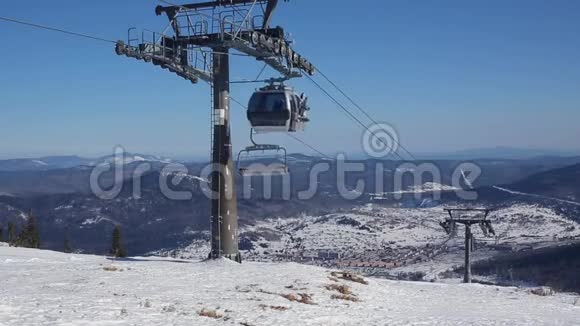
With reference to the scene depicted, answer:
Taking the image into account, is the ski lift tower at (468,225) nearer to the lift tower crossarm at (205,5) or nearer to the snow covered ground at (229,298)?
the snow covered ground at (229,298)

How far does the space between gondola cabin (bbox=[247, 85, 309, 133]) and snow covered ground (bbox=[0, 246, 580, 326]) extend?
228 inches

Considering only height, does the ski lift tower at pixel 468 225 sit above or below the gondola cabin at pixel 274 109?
below

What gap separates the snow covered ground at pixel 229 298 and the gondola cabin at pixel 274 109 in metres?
5.79

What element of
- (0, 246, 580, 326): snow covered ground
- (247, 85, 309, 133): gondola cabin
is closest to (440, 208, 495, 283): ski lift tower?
Answer: (0, 246, 580, 326): snow covered ground

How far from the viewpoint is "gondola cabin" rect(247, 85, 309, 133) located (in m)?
25.5

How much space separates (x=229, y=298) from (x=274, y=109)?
10028mm

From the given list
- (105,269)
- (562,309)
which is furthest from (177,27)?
(562,309)

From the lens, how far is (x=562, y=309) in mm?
22188

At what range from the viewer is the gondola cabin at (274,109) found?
83.7 ft

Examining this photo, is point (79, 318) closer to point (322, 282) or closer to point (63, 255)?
point (322, 282)

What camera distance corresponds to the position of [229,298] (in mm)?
17609

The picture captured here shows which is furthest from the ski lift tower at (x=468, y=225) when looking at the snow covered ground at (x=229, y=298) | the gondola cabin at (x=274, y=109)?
the gondola cabin at (x=274, y=109)

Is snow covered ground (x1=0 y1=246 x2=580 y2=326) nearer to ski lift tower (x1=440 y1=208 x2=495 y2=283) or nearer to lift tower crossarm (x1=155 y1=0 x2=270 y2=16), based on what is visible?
ski lift tower (x1=440 y1=208 x2=495 y2=283)

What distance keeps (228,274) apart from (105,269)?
444 centimetres
